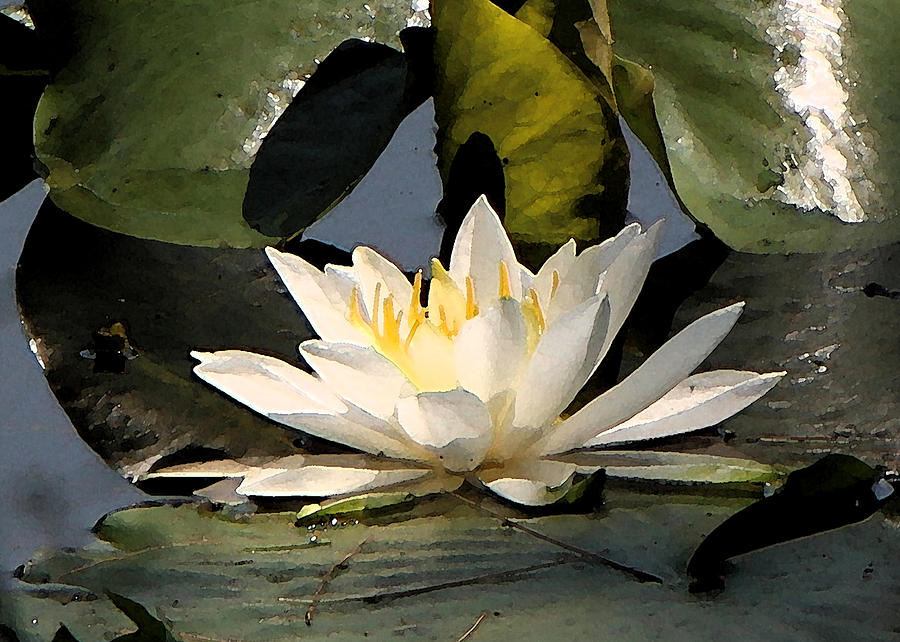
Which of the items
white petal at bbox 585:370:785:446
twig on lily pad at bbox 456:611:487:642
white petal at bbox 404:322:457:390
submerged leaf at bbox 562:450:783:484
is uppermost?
white petal at bbox 404:322:457:390

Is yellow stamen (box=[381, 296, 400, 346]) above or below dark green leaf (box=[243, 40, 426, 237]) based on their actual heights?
below

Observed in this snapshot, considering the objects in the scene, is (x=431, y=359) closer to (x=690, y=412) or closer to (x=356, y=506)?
(x=356, y=506)

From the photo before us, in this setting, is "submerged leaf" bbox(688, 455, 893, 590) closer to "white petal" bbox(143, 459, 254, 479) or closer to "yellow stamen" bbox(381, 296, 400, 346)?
"yellow stamen" bbox(381, 296, 400, 346)

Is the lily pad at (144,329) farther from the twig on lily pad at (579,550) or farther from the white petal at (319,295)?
the twig on lily pad at (579,550)

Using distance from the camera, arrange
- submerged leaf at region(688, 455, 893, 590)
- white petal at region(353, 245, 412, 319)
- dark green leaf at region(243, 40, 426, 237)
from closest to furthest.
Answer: submerged leaf at region(688, 455, 893, 590) < white petal at region(353, 245, 412, 319) < dark green leaf at region(243, 40, 426, 237)

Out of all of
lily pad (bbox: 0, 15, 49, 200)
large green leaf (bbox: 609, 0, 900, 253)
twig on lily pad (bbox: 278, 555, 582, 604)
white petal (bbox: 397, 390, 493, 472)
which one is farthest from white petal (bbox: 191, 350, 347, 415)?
lily pad (bbox: 0, 15, 49, 200)

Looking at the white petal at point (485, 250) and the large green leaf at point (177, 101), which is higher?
the large green leaf at point (177, 101)

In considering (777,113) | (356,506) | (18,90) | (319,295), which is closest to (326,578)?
(356,506)

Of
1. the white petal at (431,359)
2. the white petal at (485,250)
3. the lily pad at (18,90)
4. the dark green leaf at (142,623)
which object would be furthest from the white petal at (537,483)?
the lily pad at (18,90)
